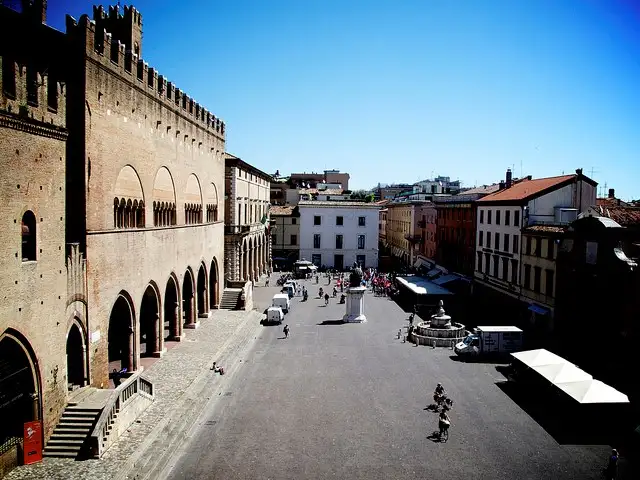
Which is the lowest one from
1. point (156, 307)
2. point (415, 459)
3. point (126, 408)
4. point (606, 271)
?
point (415, 459)

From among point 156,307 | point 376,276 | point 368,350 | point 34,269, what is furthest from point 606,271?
point 376,276

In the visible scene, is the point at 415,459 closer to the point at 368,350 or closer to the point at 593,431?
the point at 593,431

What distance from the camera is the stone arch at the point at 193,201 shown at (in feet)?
110

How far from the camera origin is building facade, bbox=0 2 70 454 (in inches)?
579

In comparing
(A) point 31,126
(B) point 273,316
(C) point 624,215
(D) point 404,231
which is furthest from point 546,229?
(D) point 404,231

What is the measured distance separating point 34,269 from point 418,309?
1255 inches

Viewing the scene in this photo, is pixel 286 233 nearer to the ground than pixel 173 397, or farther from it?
farther from it

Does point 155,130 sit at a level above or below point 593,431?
above

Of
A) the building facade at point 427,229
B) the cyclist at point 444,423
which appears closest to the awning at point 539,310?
the cyclist at point 444,423

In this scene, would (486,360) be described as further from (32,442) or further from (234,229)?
(234,229)

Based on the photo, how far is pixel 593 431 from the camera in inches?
763

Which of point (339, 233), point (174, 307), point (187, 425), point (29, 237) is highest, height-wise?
point (29, 237)

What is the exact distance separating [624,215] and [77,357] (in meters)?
Answer: 30.7

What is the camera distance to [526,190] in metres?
42.6
